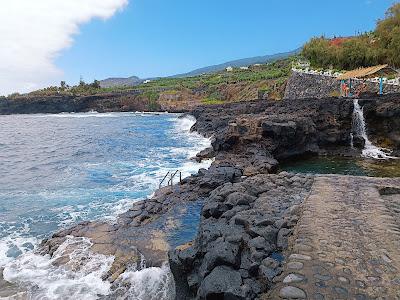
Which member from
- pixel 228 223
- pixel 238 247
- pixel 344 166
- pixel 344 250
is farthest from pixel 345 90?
pixel 238 247

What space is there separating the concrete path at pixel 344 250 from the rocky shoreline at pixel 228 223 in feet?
1.37

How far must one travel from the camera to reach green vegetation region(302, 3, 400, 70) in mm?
50375

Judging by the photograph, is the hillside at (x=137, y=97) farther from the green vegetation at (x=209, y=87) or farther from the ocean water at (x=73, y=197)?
the ocean water at (x=73, y=197)

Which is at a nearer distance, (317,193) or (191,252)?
(191,252)

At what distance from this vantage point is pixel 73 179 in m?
26.2

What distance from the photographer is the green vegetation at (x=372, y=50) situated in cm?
5038

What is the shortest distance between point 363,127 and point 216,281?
99.1ft

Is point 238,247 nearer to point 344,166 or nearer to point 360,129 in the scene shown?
point 344,166

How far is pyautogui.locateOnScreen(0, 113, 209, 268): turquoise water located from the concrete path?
32.9 feet

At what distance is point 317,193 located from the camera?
40.3 ft

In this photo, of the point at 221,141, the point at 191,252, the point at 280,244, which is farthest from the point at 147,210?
the point at 221,141

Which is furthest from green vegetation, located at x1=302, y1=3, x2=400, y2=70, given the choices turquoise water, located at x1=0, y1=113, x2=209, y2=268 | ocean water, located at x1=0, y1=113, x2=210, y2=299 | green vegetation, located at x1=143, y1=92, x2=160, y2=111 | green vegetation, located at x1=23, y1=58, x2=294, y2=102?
green vegetation, located at x1=143, y1=92, x2=160, y2=111

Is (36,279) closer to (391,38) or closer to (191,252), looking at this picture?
(191,252)

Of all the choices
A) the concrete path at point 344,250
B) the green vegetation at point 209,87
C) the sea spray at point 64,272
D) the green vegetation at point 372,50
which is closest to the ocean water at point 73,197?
the sea spray at point 64,272
